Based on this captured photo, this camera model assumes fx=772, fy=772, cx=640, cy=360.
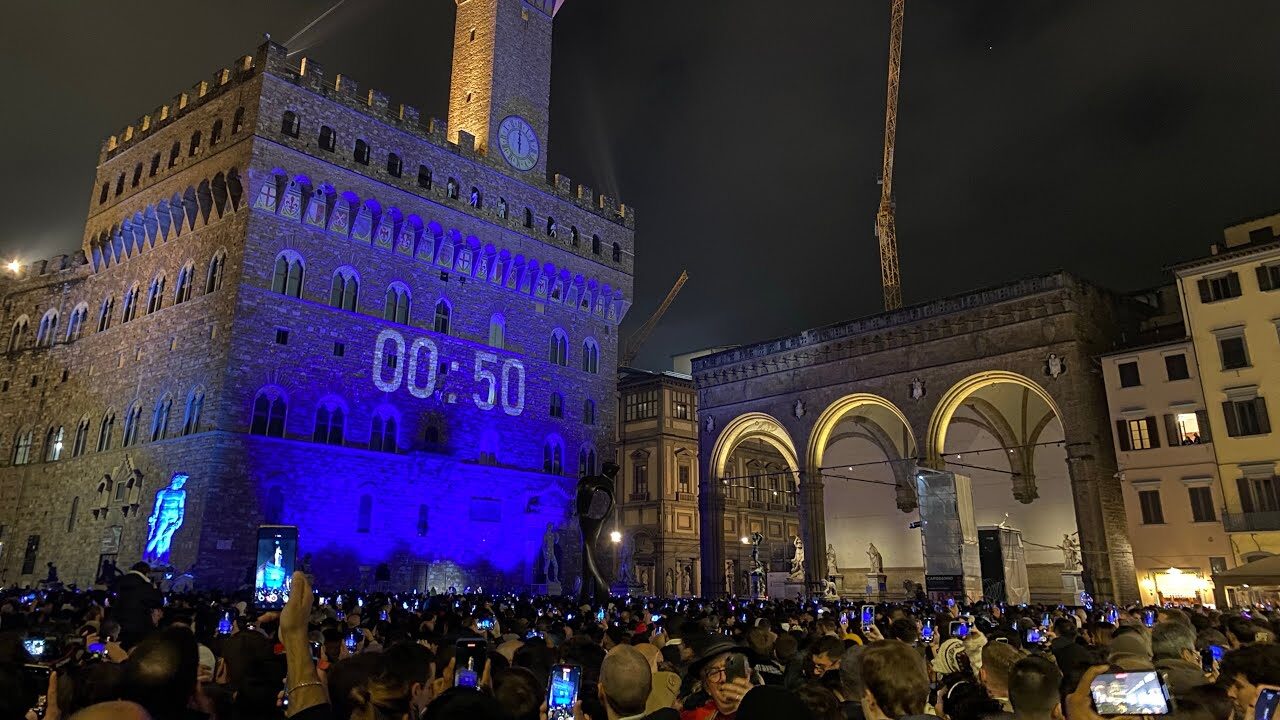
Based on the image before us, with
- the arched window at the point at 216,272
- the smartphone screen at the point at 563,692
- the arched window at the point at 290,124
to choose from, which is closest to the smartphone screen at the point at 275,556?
the arched window at the point at 216,272

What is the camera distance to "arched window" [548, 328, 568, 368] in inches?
1559

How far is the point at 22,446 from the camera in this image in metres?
37.0

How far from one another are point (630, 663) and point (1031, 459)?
37.1 meters

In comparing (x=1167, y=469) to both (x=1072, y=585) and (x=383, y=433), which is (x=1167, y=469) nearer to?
(x=1072, y=585)

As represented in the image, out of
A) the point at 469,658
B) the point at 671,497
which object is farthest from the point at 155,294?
the point at 469,658

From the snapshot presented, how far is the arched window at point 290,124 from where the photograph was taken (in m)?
30.2

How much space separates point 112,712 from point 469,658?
3235 mm

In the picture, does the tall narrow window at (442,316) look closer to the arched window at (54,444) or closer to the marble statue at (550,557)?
the marble statue at (550,557)

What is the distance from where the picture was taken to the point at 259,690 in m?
3.94

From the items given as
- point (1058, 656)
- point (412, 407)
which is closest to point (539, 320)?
point (412, 407)

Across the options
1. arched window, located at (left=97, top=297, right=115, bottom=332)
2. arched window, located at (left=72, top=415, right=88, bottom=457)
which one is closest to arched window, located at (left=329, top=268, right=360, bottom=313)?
arched window, located at (left=97, top=297, right=115, bottom=332)

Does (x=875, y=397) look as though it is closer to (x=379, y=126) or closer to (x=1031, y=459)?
(x=1031, y=459)

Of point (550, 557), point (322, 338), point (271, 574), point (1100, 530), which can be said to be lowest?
point (271, 574)

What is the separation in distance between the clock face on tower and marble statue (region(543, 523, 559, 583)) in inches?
719
